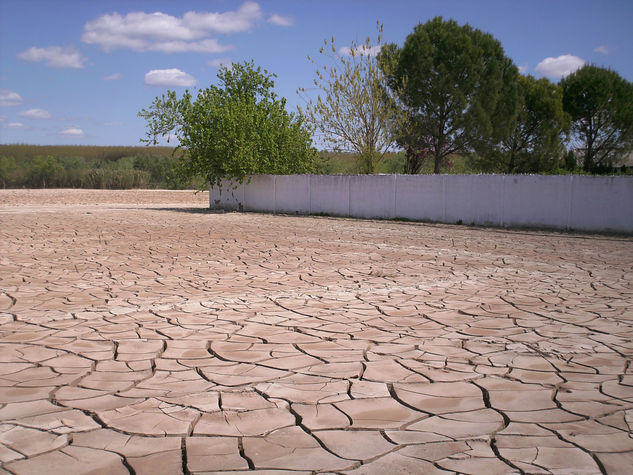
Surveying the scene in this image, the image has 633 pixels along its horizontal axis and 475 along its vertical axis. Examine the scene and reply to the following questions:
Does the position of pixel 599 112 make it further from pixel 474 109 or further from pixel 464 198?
pixel 464 198

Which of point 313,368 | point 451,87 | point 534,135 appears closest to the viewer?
point 313,368

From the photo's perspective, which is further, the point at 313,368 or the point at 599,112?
the point at 599,112

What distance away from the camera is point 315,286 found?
698cm

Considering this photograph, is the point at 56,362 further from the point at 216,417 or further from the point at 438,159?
the point at 438,159

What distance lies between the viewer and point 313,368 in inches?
155

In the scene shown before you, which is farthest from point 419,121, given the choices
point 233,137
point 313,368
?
Answer: point 313,368

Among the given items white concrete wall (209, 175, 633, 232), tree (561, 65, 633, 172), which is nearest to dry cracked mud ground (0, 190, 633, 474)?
white concrete wall (209, 175, 633, 232)

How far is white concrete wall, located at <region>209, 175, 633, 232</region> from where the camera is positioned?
50.2 ft

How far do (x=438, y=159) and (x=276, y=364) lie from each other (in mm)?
28675

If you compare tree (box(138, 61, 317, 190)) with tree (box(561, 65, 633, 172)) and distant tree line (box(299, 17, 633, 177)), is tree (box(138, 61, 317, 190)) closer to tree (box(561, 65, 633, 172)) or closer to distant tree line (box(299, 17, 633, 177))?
distant tree line (box(299, 17, 633, 177))

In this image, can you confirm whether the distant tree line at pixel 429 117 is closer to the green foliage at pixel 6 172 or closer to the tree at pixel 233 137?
the tree at pixel 233 137

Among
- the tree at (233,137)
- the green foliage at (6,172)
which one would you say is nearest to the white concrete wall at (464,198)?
the tree at (233,137)

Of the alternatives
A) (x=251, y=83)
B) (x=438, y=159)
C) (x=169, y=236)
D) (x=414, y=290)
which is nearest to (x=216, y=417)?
(x=414, y=290)

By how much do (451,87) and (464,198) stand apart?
14.0 metres
